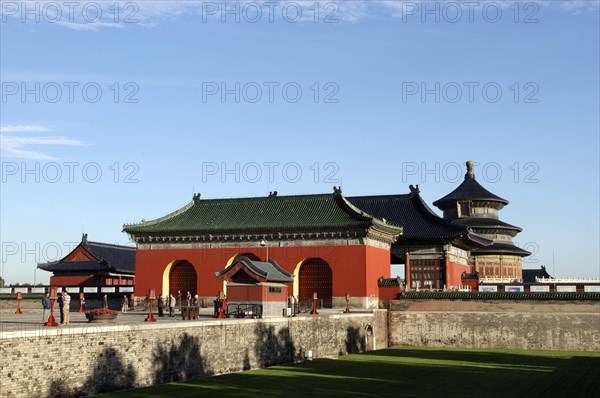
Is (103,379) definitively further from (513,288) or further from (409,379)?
(513,288)

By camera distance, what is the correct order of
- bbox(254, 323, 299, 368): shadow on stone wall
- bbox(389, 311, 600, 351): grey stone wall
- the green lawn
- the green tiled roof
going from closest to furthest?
1. the green lawn
2. bbox(254, 323, 299, 368): shadow on stone wall
3. bbox(389, 311, 600, 351): grey stone wall
4. the green tiled roof

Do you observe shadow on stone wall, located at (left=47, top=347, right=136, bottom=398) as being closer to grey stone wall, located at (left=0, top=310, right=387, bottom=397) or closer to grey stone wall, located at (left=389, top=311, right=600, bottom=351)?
grey stone wall, located at (left=0, top=310, right=387, bottom=397)

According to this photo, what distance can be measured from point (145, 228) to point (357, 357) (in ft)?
68.6

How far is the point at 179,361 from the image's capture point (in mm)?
24703

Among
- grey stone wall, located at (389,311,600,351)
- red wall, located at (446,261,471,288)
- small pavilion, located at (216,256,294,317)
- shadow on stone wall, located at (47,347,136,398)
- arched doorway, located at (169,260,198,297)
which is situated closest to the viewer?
shadow on stone wall, located at (47,347,136,398)

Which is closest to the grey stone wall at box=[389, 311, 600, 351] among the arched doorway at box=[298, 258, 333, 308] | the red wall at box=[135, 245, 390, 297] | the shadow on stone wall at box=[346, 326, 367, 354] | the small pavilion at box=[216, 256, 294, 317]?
the red wall at box=[135, 245, 390, 297]

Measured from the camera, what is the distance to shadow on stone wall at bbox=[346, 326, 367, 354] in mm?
38000

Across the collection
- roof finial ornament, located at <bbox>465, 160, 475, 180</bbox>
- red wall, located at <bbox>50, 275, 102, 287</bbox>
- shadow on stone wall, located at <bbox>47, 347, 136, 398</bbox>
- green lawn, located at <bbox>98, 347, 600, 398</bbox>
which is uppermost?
roof finial ornament, located at <bbox>465, 160, 475, 180</bbox>

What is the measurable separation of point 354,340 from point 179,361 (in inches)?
626

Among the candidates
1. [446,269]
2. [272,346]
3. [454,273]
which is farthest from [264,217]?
[272,346]

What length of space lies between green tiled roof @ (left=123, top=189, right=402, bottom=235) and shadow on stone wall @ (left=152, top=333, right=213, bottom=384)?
20.4 m

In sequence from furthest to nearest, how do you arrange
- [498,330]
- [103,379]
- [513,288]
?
[513,288] → [498,330] → [103,379]

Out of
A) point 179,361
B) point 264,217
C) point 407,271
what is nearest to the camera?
point 179,361

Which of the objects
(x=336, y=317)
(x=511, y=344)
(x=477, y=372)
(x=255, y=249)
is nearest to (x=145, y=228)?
(x=255, y=249)
